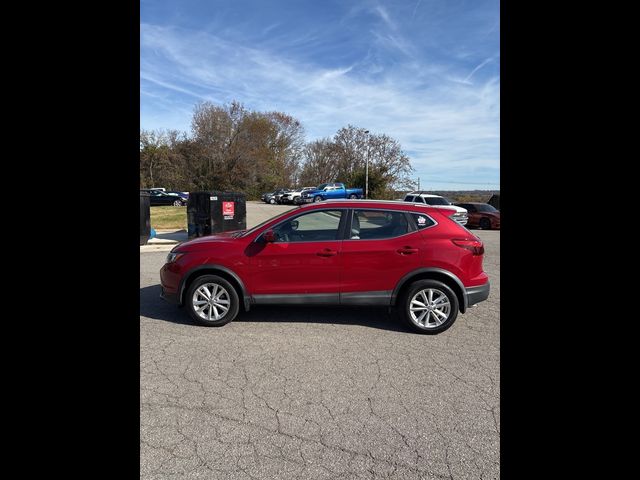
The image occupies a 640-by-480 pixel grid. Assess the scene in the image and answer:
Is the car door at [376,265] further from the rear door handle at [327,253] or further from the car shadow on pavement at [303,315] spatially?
the car shadow on pavement at [303,315]

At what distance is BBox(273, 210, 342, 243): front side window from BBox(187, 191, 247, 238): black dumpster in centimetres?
667

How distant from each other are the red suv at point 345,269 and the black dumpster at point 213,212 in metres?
6.37

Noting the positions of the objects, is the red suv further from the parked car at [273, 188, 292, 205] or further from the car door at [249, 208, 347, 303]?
the parked car at [273, 188, 292, 205]

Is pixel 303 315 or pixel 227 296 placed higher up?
pixel 227 296

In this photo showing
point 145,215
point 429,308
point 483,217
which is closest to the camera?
point 429,308

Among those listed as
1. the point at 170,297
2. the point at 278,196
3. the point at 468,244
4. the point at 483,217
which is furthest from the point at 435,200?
the point at 278,196

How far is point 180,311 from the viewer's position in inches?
210

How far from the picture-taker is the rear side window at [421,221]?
4.75 metres

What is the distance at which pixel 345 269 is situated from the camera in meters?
4.63

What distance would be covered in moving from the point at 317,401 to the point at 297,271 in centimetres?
193

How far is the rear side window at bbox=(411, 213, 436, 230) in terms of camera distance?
15.6 feet

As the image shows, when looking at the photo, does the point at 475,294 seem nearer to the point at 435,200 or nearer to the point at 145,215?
the point at 145,215

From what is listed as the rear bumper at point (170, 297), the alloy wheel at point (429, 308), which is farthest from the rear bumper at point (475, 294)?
the rear bumper at point (170, 297)
